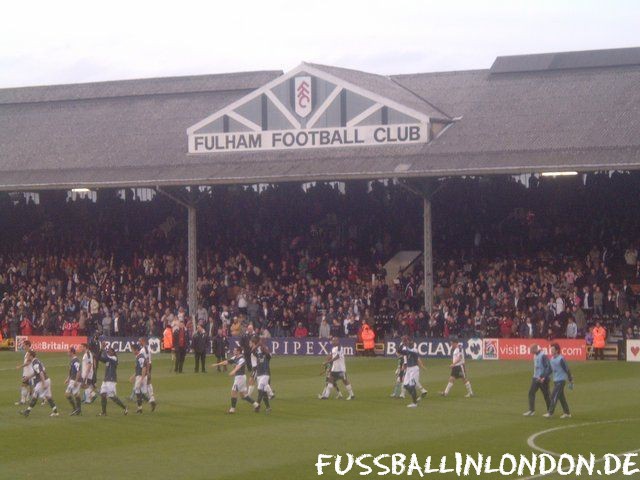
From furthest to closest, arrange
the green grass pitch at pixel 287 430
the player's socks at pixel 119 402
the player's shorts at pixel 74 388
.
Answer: the player's shorts at pixel 74 388 < the player's socks at pixel 119 402 < the green grass pitch at pixel 287 430

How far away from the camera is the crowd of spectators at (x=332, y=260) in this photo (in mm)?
52688

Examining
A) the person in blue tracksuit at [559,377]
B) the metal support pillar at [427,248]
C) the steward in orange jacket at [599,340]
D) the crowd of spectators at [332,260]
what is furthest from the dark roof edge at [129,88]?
the person in blue tracksuit at [559,377]

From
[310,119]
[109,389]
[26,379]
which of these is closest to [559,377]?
[109,389]

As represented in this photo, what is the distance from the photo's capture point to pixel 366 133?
5634cm

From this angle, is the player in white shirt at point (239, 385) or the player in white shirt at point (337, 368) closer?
the player in white shirt at point (239, 385)

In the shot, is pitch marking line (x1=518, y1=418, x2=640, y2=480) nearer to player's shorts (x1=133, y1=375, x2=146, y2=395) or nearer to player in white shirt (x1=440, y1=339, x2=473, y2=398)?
player in white shirt (x1=440, y1=339, x2=473, y2=398)

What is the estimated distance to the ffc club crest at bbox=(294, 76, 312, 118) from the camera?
57.0 metres

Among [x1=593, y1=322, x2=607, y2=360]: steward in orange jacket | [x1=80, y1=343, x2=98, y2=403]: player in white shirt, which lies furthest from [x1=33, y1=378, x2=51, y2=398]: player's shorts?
[x1=593, y1=322, x2=607, y2=360]: steward in orange jacket

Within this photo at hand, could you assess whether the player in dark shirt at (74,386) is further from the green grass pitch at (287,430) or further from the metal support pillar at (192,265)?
the metal support pillar at (192,265)

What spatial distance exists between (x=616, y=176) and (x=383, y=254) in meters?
11.2

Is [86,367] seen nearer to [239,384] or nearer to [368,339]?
Result: [239,384]

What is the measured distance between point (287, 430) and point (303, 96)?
29.7 metres

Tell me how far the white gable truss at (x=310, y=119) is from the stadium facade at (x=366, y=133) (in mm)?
45

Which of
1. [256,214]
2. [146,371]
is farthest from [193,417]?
[256,214]
